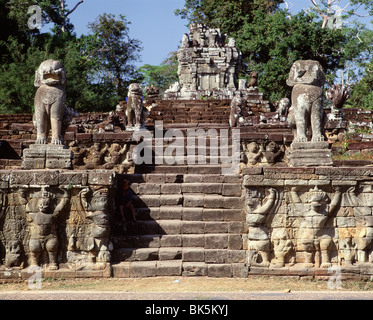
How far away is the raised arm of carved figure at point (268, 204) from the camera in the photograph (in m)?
7.39

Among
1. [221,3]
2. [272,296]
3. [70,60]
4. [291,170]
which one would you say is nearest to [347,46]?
[221,3]

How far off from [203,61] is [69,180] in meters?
14.3

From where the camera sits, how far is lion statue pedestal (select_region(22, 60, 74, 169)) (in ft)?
25.2

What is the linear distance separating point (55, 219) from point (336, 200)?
390 cm

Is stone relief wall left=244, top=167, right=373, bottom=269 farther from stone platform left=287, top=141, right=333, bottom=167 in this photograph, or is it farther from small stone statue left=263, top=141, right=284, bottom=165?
small stone statue left=263, top=141, right=284, bottom=165

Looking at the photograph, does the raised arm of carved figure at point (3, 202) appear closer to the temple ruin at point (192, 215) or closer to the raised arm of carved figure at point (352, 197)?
the temple ruin at point (192, 215)

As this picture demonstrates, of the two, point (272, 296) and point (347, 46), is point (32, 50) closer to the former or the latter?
point (347, 46)

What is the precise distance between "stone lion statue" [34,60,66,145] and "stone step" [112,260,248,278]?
6.95ft

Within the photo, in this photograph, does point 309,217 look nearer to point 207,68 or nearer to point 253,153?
point 253,153

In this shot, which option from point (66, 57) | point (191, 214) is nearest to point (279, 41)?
point (66, 57)

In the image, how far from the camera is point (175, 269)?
7.31 m

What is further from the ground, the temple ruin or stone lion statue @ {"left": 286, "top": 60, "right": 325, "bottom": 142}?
stone lion statue @ {"left": 286, "top": 60, "right": 325, "bottom": 142}

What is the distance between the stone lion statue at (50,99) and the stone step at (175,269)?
6.95 ft

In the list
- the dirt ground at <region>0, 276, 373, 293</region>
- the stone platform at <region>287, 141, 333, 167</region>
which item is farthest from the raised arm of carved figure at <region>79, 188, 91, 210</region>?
the stone platform at <region>287, 141, 333, 167</region>
